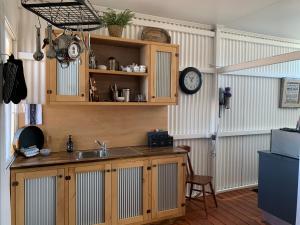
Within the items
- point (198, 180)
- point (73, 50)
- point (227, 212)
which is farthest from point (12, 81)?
point (227, 212)

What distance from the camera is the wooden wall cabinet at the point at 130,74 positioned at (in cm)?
274

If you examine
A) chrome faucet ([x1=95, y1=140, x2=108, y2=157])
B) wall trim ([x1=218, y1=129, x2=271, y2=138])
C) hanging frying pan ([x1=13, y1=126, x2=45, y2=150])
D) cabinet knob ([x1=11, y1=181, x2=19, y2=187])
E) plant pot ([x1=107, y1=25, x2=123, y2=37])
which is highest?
plant pot ([x1=107, y1=25, x2=123, y2=37])

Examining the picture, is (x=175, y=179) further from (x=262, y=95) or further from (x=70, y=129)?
(x=262, y=95)

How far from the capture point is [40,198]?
2.39 meters

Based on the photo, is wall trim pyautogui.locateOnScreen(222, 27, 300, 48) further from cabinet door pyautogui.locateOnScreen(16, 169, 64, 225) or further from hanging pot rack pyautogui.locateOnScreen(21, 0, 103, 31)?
cabinet door pyautogui.locateOnScreen(16, 169, 64, 225)

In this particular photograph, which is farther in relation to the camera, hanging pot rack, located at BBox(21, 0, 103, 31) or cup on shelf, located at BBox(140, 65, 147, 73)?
cup on shelf, located at BBox(140, 65, 147, 73)

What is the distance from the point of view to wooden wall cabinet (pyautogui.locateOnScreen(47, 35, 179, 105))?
2.74m

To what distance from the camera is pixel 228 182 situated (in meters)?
4.20

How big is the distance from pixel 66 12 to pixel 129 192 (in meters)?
2.04

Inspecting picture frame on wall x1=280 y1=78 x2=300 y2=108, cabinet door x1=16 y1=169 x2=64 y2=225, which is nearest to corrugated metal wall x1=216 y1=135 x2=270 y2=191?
picture frame on wall x1=280 y1=78 x2=300 y2=108

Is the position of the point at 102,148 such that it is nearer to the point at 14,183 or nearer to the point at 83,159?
the point at 83,159

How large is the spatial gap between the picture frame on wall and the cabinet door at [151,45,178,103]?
2.52 m

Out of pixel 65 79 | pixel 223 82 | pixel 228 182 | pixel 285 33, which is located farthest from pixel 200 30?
Result: pixel 228 182

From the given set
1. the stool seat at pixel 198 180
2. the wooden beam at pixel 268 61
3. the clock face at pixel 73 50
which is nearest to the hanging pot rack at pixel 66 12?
the clock face at pixel 73 50
